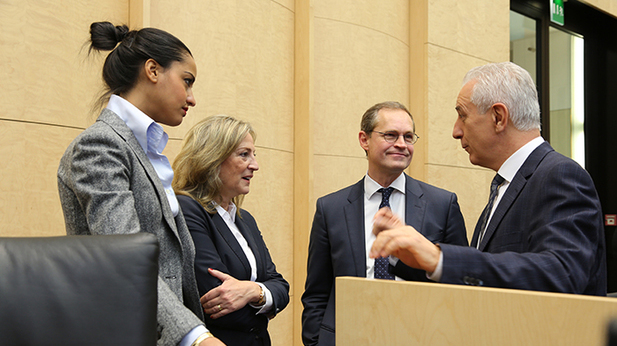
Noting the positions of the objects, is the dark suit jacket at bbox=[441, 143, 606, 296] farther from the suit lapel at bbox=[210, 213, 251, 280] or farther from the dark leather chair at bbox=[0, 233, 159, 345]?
the suit lapel at bbox=[210, 213, 251, 280]

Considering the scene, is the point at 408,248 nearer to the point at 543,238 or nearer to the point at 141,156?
A: the point at 543,238

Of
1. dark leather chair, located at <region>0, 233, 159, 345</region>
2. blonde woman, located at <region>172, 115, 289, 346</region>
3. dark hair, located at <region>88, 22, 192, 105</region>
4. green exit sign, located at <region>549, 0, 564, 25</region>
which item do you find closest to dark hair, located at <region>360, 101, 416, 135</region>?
blonde woman, located at <region>172, 115, 289, 346</region>

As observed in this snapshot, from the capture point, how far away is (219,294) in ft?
6.17

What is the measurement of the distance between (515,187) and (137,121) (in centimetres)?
116

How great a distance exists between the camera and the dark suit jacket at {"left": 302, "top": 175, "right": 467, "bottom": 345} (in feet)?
7.43

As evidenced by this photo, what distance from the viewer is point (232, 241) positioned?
209cm

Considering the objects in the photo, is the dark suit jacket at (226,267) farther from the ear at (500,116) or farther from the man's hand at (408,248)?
the ear at (500,116)

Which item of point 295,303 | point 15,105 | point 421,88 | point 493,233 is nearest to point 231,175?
point 15,105

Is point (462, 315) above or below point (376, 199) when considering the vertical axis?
below

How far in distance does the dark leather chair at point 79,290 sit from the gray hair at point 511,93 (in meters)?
1.17

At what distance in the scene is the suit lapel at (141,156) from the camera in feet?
4.75

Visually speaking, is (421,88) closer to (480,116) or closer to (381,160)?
(381,160)

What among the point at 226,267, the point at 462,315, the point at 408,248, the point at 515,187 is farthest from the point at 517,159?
the point at 226,267

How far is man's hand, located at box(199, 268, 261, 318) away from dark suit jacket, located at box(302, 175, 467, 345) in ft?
1.52
